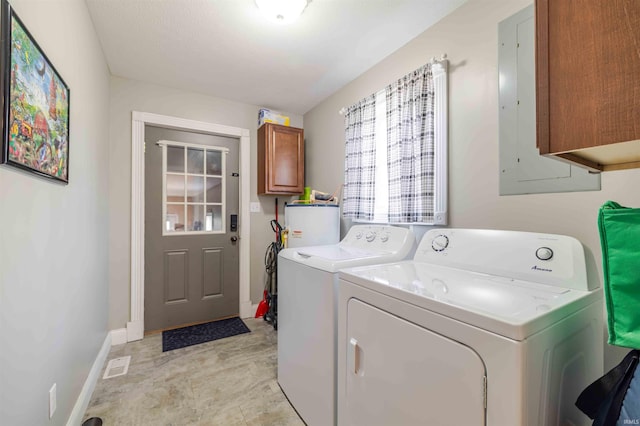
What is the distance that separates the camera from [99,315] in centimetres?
210

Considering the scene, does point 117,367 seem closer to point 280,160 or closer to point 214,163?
point 214,163

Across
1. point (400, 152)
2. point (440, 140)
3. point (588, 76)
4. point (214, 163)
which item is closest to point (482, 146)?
point (440, 140)

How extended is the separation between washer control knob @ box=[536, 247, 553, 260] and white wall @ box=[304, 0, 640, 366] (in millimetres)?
255

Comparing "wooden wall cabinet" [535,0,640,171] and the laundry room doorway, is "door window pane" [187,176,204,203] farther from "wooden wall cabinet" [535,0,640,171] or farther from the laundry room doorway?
"wooden wall cabinet" [535,0,640,171]

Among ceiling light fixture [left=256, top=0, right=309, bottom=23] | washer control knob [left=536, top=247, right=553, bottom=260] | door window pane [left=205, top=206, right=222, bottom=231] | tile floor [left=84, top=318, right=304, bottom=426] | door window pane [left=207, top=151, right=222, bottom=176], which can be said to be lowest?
tile floor [left=84, top=318, right=304, bottom=426]

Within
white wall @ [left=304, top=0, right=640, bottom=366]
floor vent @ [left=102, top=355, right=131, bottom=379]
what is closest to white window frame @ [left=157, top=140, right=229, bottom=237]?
floor vent @ [left=102, top=355, right=131, bottom=379]

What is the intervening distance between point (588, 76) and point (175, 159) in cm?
312

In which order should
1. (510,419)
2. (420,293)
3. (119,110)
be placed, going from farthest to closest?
(119,110), (420,293), (510,419)

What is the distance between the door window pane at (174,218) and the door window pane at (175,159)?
0.39 meters

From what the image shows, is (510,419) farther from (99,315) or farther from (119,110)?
(119,110)

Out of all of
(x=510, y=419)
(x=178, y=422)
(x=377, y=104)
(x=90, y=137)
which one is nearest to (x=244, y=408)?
(x=178, y=422)

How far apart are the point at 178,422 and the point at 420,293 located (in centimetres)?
164

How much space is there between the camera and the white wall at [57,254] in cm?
88

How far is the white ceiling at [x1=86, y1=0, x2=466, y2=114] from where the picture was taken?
1.68m
